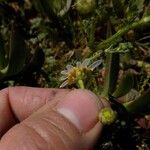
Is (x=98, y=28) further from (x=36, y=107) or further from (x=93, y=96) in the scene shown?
(x=93, y=96)

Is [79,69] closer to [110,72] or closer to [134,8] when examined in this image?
[110,72]

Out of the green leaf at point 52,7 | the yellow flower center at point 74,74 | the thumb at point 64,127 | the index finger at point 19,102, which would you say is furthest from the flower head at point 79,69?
the green leaf at point 52,7

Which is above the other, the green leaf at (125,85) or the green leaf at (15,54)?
the green leaf at (15,54)

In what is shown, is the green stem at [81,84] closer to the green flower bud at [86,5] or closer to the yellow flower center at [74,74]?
the yellow flower center at [74,74]

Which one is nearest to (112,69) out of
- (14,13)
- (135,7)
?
(135,7)

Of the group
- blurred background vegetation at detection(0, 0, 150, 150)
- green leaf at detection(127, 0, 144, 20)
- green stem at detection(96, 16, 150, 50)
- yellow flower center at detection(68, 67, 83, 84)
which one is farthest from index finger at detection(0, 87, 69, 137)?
green leaf at detection(127, 0, 144, 20)

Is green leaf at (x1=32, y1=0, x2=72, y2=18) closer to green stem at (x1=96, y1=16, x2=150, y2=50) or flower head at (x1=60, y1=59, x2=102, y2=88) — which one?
green stem at (x1=96, y1=16, x2=150, y2=50)

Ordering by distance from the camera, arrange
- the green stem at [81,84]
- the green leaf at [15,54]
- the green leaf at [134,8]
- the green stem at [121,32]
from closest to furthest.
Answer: the green stem at [81,84] → the green stem at [121,32] → the green leaf at [134,8] → the green leaf at [15,54]

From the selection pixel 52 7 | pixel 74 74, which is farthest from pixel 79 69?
pixel 52 7
